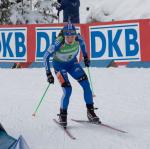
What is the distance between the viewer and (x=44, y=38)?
53.4ft

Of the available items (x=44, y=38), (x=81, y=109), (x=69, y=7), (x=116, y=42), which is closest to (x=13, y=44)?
(x=44, y=38)

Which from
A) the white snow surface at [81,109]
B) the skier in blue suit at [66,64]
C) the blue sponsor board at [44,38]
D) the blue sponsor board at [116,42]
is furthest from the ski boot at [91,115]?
the blue sponsor board at [44,38]

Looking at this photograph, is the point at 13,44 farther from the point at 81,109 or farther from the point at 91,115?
the point at 91,115

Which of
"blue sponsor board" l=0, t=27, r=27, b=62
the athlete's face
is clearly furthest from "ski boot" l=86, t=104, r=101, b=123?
"blue sponsor board" l=0, t=27, r=27, b=62

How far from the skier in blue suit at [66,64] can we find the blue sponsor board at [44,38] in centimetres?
702

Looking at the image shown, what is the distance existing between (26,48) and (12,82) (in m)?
2.52

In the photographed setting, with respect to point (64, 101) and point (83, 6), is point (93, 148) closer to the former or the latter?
point (64, 101)

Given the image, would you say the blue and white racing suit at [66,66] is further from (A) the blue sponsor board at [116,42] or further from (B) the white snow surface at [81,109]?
(A) the blue sponsor board at [116,42]

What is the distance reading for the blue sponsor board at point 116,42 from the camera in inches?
595

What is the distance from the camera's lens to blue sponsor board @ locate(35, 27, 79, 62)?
16.1m

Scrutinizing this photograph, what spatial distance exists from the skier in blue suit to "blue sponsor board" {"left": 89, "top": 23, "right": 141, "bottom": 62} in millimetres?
6120

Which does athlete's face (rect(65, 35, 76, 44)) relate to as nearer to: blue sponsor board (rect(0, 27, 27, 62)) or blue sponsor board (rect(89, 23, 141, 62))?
blue sponsor board (rect(89, 23, 141, 62))

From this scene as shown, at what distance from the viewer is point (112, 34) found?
15.4 m

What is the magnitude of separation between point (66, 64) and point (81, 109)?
2008 mm
